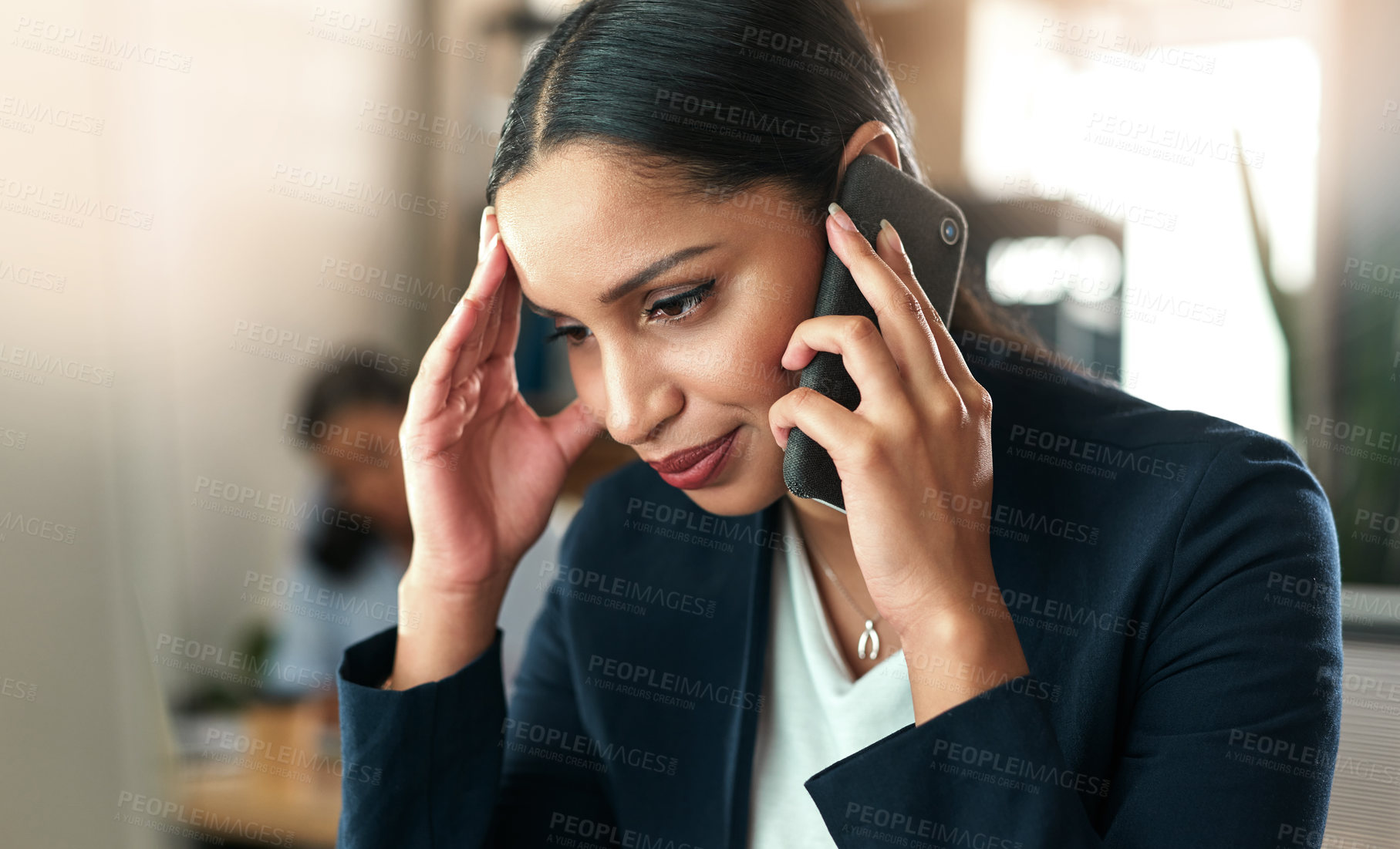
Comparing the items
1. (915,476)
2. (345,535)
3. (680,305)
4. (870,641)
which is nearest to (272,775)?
→ (345,535)

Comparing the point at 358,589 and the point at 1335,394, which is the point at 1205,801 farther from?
the point at 358,589

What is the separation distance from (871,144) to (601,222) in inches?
11.7

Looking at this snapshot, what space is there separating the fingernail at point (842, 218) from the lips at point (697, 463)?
0.67ft

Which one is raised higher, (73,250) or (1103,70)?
(1103,70)

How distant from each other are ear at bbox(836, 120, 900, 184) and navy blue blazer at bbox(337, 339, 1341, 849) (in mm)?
237

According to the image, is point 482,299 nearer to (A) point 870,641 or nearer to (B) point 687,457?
(B) point 687,457

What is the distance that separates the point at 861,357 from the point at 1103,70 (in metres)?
2.45

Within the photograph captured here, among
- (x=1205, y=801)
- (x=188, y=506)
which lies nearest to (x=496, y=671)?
(x=1205, y=801)

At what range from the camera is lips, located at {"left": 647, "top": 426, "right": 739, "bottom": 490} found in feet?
2.89

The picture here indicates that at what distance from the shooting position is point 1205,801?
Result: 2.27ft

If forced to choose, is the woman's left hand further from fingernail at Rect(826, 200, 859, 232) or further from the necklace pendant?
the necklace pendant

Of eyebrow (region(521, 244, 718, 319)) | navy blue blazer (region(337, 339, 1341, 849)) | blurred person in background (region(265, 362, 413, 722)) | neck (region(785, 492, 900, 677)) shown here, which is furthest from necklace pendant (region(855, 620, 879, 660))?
blurred person in background (region(265, 362, 413, 722))

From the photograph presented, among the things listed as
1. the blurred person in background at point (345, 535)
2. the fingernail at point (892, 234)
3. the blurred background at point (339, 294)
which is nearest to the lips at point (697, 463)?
the fingernail at point (892, 234)

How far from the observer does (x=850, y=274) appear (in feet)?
2.69
